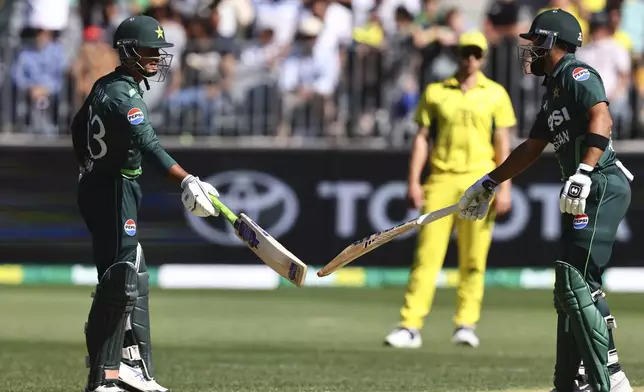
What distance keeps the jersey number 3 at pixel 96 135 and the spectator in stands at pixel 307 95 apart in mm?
8227

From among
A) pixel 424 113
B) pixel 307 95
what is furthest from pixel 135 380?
pixel 307 95

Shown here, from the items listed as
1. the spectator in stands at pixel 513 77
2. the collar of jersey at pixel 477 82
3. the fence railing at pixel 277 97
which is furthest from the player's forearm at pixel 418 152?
the spectator in stands at pixel 513 77

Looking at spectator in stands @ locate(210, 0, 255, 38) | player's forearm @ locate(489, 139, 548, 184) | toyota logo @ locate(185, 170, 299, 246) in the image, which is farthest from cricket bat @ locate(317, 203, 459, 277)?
spectator in stands @ locate(210, 0, 255, 38)

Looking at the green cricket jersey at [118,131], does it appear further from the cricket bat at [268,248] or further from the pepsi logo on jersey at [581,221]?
the pepsi logo on jersey at [581,221]

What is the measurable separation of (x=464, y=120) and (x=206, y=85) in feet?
17.8

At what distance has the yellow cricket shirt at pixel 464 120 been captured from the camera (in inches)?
428

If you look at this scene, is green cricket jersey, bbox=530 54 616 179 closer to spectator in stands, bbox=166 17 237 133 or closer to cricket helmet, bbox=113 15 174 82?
cricket helmet, bbox=113 15 174 82

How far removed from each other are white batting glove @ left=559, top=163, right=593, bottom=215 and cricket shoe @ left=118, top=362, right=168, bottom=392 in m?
2.51

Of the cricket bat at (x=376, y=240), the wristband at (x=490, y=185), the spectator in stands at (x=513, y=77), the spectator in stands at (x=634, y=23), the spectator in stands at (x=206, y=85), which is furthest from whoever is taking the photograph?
the spectator in stands at (x=634, y=23)

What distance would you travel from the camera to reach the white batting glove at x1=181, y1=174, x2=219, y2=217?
290 inches

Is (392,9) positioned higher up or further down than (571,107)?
higher up

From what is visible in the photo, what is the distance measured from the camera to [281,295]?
14.7 meters

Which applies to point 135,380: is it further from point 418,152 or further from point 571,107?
point 418,152

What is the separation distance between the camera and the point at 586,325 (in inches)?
286
